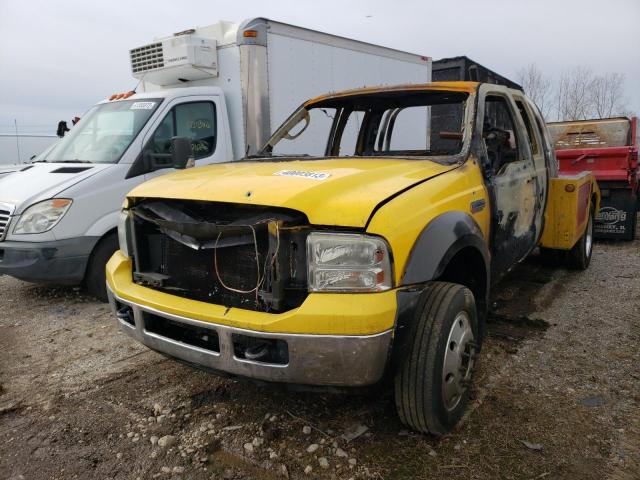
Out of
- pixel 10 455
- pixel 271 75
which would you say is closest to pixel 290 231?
pixel 10 455

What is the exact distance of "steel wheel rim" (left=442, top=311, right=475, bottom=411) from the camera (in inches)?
102

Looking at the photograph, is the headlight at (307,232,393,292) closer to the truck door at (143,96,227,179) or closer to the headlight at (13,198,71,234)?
the headlight at (13,198,71,234)

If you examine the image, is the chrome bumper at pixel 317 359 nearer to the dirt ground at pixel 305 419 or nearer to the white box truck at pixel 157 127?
the dirt ground at pixel 305 419

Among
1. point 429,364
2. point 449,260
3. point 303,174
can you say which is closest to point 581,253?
point 449,260

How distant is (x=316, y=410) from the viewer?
3000 mm

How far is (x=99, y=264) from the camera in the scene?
5180 millimetres

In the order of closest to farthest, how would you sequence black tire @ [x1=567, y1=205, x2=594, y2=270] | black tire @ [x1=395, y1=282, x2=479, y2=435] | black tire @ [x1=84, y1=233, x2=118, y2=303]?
black tire @ [x1=395, y1=282, x2=479, y2=435] < black tire @ [x1=84, y1=233, x2=118, y2=303] < black tire @ [x1=567, y1=205, x2=594, y2=270]

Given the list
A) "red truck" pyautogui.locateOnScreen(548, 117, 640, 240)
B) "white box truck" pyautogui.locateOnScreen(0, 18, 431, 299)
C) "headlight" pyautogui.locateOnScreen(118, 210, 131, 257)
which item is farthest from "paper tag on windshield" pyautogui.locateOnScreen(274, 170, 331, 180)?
"red truck" pyautogui.locateOnScreen(548, 117, 640, 240)

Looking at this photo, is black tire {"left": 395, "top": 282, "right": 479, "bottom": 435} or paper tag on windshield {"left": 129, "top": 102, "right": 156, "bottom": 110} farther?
paper tag on windshield {"left": 129, "top": 102, "right": 156, "bottom": 110}

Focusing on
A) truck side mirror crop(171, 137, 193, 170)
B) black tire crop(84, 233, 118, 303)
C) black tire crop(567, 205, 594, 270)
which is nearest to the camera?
truck side mirror crop(171, 137, 193, 170)

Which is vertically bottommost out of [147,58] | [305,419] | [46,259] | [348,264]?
[305,419]

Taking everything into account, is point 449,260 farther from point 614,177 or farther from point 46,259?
Answer: point 614,177

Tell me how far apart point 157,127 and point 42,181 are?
127 centimetres

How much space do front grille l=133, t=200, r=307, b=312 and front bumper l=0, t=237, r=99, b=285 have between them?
2.37m
